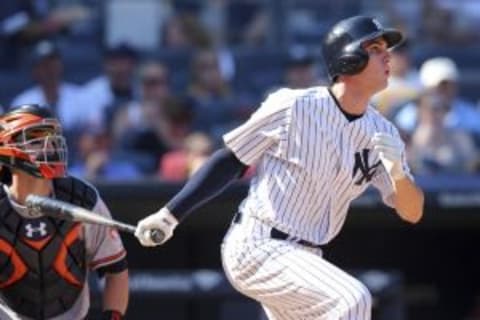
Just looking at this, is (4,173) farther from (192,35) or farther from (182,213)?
(192,35)

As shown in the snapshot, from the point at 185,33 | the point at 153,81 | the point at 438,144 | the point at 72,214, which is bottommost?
the point at 438,144

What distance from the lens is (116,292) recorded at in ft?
16.3

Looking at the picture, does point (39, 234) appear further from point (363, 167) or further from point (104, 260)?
point (363, 167)

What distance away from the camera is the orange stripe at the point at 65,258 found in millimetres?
4883

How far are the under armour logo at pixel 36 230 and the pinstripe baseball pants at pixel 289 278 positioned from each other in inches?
24.3

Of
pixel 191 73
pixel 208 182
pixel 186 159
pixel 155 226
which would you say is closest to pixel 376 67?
pixel 208 182

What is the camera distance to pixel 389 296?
7422mm

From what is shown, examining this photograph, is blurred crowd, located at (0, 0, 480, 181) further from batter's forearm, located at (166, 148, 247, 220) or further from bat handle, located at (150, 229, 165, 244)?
bat handle, located at (150, 229, 165, 244)

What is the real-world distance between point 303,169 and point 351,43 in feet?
1.49

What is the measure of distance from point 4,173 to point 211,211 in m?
2.82

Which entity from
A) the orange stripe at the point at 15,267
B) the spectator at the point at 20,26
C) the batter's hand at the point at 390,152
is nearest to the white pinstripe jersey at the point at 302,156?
the batter's hand at the point at 390,152

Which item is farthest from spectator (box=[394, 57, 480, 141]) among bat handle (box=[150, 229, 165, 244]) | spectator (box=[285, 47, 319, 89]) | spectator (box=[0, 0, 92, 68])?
bat handle (box=[150, 229, 165, 244])

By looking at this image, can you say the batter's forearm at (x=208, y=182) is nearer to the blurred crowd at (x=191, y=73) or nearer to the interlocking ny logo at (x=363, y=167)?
the interlocking ny logo at (x=363, y=167)

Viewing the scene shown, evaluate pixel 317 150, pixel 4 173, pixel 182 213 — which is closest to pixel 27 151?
pixel 4 173
